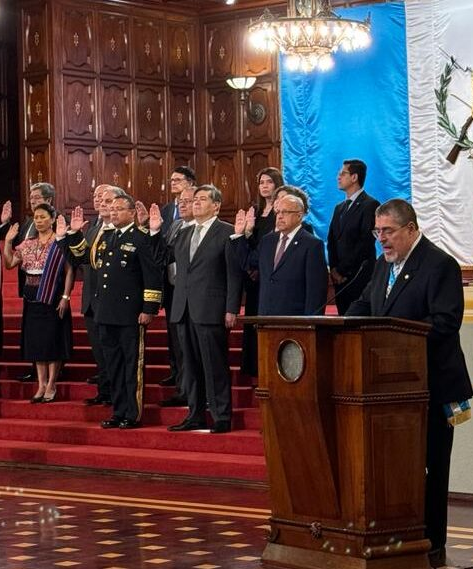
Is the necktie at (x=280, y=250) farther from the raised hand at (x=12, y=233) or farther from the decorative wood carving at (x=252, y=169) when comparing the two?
the decorative wood carving at (x=252, y=169)

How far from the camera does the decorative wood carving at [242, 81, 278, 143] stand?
14.0 m

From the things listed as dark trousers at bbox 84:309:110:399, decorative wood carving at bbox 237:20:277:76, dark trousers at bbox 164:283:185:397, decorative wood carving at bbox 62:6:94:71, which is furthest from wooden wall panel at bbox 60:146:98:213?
dark trousers at bbox 164:283:185:397

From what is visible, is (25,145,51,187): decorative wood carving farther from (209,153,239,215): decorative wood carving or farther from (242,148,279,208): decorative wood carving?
(242,148,279,208): decorative wood carving

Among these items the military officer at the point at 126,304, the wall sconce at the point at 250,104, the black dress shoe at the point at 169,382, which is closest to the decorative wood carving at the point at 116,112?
the wall sconce at the point at 250,104

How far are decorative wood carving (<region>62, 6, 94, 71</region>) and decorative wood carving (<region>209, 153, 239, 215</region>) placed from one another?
5.56ft

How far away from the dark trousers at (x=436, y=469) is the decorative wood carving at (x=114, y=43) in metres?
9.25

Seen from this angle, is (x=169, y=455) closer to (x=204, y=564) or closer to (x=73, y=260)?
(x=73, y=260)

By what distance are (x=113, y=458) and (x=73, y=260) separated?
155cm

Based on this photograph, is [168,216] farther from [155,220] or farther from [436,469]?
[436,469]

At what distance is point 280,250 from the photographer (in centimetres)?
759

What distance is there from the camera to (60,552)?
227 inches

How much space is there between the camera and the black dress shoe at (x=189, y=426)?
27.5ft

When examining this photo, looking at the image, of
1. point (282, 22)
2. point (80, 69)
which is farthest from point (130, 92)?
point (282, 22)

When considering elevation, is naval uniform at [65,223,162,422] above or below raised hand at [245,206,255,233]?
below
